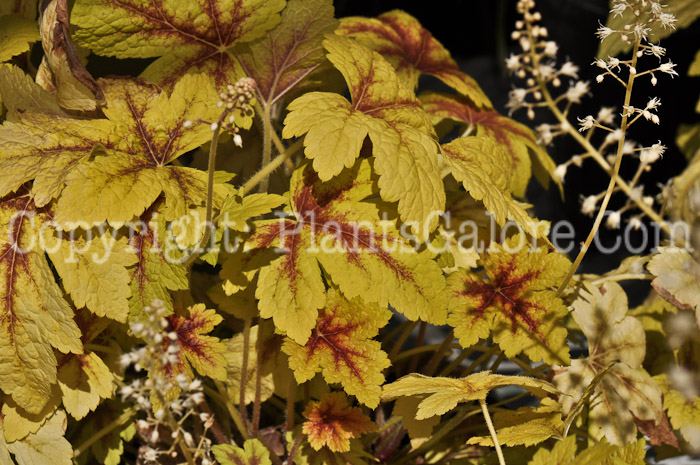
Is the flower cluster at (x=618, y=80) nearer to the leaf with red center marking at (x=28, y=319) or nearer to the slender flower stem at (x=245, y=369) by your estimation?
the slender flower stem at (x=245, y=369)

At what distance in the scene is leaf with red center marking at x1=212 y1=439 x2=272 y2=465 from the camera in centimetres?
112

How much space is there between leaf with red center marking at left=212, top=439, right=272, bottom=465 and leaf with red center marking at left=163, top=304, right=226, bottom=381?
0.40ft

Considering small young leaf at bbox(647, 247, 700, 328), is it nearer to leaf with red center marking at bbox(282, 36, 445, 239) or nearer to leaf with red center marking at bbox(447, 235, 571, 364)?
leaf with red center marking at bbox(447, 235, 571, 364)

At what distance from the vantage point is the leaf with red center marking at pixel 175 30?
3.90 feet

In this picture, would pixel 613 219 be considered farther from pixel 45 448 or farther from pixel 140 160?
pixel 45 448

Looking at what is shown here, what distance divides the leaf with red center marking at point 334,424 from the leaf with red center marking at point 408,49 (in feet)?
2.36

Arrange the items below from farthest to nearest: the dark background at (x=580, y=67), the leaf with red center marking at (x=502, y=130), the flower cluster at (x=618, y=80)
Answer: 1. the dark background at (x=580, y=67)
2. the leaf with red center marking at (x=502, y=130)
3. the flower cluster at (x=618, y=80)

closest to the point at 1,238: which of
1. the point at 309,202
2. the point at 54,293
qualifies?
the point at 54,293

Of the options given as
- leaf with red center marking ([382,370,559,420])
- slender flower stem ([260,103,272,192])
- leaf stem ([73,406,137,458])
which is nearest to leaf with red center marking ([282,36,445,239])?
slender flower stem ([260,103,272,192])

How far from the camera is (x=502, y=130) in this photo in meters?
1.55

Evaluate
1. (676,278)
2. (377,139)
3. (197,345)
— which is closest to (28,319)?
(197,345)

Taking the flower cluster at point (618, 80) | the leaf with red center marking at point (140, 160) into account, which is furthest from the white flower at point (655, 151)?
the leaf with red center marking at point (140, 160)

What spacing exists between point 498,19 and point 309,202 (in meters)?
2.01

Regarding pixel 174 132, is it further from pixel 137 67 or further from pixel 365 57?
pixel 137 67
